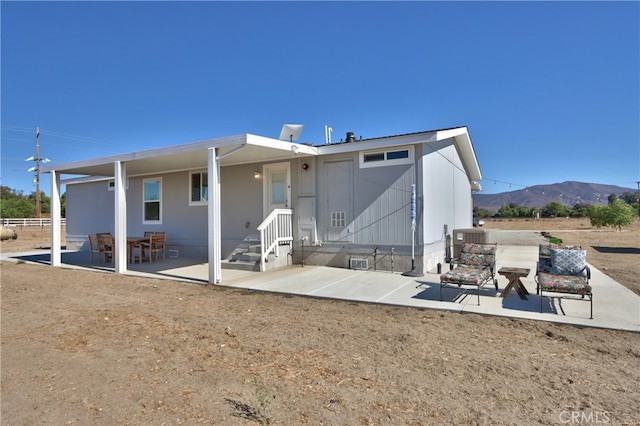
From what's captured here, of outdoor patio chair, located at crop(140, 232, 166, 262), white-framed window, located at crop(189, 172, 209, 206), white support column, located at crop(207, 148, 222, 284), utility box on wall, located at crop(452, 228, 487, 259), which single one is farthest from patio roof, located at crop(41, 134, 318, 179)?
utility box on wall, located at crop(452, 228, 487, 259)

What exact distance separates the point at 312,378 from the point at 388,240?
19.6 feet

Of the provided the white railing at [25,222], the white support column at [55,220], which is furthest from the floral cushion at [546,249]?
the white railing at [25,222]

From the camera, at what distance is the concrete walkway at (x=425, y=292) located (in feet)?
15.9

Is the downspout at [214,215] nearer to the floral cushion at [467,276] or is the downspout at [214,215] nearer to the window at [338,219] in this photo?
the window at [338,219]

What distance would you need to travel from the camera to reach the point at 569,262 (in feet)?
18.9

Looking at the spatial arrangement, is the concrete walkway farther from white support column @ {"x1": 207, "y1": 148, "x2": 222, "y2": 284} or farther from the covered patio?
the covered patio

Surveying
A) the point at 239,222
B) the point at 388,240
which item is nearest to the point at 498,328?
the point at 388,240

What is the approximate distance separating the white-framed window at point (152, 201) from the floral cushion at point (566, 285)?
11736mm

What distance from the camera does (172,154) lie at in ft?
26.8

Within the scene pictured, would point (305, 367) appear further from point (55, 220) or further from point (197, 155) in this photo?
point (55, 220)

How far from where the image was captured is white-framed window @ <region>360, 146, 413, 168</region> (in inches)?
333

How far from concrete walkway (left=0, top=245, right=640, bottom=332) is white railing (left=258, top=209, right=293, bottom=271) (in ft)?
2.07

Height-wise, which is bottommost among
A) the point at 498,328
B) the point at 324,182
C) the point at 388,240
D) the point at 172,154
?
the point at 498,328

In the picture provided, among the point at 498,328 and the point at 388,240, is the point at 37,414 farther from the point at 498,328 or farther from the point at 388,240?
the point at 388,240
